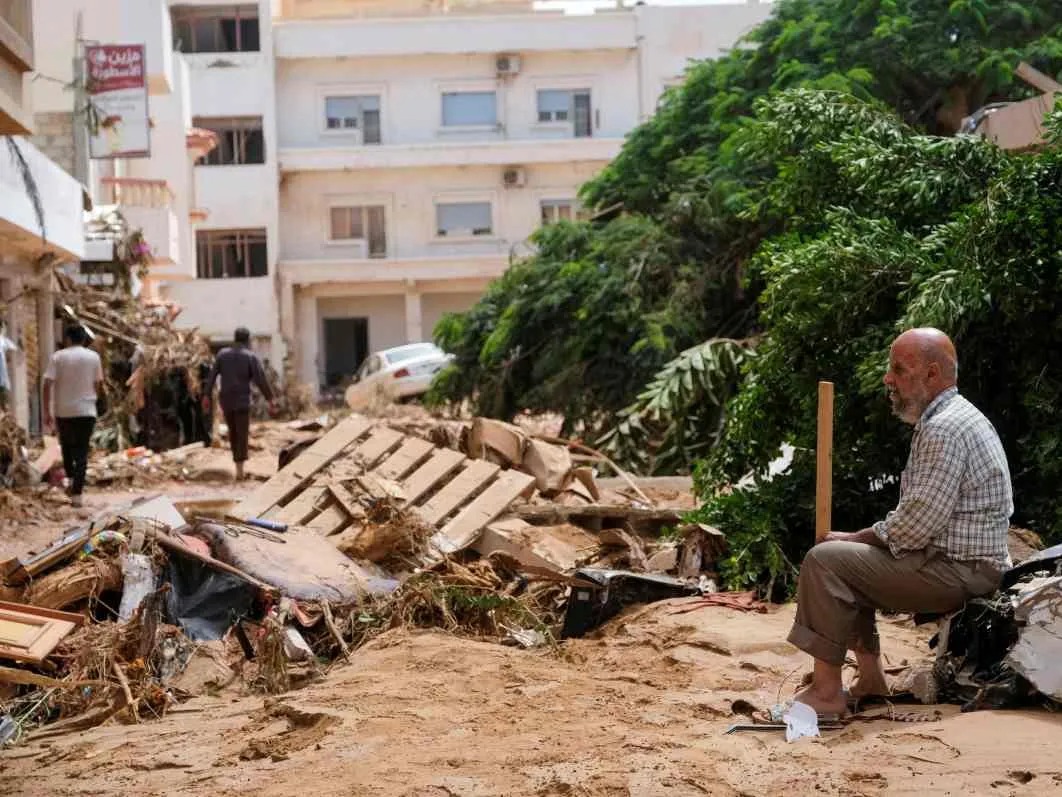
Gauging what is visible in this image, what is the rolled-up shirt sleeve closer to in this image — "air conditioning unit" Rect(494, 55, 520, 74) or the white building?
the white building

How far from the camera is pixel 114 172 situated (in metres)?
31.0

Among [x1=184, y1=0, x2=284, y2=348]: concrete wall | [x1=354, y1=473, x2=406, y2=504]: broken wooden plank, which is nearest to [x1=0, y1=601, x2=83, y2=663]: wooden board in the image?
[x1=354, y1=473, x2=406, y2=504]: broken wooden plank

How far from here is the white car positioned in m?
31.8

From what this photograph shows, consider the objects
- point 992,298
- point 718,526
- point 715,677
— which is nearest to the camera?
point 715,677

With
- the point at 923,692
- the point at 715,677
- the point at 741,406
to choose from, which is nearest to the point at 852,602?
the point at 923,692

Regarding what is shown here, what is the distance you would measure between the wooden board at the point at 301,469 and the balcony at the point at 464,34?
3205cm

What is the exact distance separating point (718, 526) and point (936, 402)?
407 centimetres

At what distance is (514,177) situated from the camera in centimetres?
4353

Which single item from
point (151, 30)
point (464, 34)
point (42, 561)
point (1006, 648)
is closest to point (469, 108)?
point (464, 34)

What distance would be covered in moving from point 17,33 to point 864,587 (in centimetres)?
705

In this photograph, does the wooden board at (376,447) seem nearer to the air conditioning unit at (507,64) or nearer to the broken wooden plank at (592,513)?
the broken wooden plank at (592,513)

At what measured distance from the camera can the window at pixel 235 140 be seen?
42.9 m

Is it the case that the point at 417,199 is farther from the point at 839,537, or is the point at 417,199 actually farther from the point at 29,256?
the point at 839,537

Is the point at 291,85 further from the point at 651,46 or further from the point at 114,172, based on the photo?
the point at 114,172
